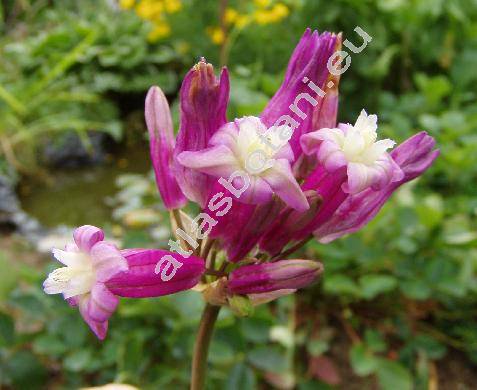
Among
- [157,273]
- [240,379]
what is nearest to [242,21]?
[240,379]

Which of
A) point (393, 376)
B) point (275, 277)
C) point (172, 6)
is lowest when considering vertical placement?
point (393, 376)

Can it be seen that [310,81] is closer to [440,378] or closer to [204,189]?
[204,189]

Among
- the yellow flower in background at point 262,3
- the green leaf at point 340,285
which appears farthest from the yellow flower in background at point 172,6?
the green leaf at point 340,285

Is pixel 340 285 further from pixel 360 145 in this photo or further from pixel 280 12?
pixel 280 12

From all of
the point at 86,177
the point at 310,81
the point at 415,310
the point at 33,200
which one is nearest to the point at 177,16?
the point at 86,177

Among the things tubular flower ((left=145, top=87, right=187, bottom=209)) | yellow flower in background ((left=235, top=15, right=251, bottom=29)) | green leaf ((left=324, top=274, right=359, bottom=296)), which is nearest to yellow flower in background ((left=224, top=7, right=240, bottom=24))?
yellow flower in background ((left=235, top=15, right=251, bottom=29))

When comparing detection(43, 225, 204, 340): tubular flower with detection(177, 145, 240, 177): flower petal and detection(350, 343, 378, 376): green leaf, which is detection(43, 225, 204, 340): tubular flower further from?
detection(350, 343, 378, 376): green leaf
